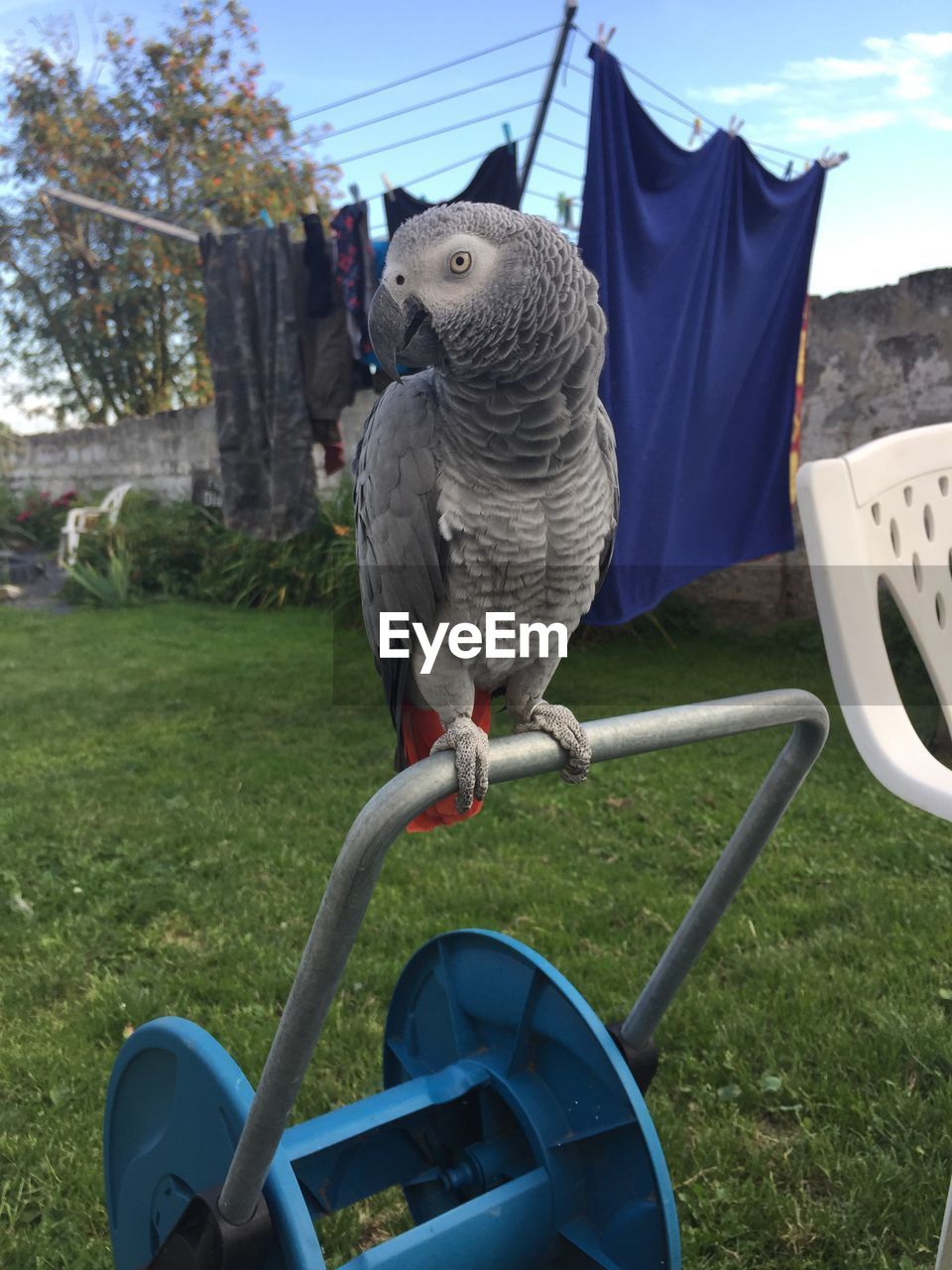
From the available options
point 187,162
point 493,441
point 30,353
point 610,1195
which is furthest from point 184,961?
point 30,353

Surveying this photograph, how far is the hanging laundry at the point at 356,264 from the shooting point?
8.18 ft

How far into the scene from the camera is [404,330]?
70 centimetres

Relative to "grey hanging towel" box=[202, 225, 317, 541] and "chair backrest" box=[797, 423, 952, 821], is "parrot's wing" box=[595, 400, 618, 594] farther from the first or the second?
"grey hanging towel" box=[202, 225, 317, 541]

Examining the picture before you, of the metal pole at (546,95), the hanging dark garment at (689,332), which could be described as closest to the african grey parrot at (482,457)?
the hanging dark garment at (689,332)

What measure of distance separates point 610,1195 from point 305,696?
2603mm

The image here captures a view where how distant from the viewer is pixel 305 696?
3346mm

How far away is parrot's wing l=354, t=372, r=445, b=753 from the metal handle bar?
0.68 ft

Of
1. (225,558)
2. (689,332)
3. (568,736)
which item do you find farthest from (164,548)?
(568,736)

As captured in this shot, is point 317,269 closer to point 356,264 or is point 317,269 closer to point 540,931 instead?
point 356,264

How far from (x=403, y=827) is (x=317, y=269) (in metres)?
2.37

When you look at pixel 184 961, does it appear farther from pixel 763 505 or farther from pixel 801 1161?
pixel 763 505

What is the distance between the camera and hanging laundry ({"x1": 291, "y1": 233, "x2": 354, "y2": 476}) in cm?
258

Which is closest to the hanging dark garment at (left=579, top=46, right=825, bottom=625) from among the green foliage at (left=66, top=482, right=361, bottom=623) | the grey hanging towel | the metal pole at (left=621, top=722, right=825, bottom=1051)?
the grey hanging towel

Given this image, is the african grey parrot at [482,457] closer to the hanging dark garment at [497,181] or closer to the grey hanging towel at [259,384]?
the hanging dark garment at [497,181]
